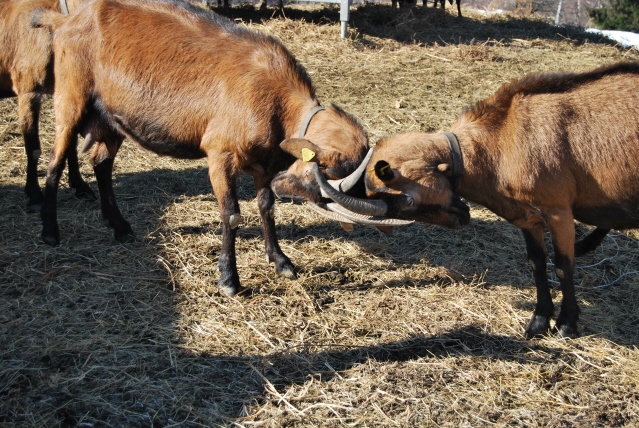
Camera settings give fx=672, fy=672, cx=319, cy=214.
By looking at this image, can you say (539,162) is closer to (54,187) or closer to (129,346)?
(129,346)

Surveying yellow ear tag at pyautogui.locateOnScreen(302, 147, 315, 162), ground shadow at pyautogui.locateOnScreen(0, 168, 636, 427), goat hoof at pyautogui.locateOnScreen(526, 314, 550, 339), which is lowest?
ground shadow at pyautogui.locateOnScreen(0, 168, 636, 427)

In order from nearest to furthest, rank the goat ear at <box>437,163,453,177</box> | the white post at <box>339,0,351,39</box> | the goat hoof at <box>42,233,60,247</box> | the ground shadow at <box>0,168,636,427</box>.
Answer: the ground shadow at <box>0,168,636,427</box>
the goat ear at <box>437,163,453,177</box>
the goat hoof at <box>42,233,60,247</box>
the white post at <box>339,0,351,39</box>

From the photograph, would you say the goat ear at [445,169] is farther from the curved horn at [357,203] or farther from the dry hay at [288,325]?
the dry hay at [288,325]

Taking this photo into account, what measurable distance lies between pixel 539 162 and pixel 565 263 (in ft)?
2.51

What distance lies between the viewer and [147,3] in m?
5.70

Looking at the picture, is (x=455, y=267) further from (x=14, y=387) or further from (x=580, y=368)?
(x=14, y=387)

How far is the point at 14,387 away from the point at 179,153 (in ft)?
7.48

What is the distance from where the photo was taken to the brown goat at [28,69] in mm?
6285

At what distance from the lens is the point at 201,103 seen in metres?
5.20

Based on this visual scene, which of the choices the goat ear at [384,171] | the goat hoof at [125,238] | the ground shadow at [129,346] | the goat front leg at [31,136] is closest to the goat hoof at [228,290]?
the ground shadow at [129,346]

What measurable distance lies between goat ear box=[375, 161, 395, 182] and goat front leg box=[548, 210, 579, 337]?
1.17 m

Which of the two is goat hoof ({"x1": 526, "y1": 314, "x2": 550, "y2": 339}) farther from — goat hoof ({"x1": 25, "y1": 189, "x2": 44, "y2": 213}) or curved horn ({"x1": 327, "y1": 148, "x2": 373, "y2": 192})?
goat hoof ({"x1": 25, "y1": 189, "x2": 44, "y2": 213})

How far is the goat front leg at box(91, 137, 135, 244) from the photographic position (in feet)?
19.9

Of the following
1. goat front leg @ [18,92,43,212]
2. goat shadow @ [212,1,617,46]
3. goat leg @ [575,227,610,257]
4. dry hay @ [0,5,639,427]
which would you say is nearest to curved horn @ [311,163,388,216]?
dry hay @ [0,5,639,427]
